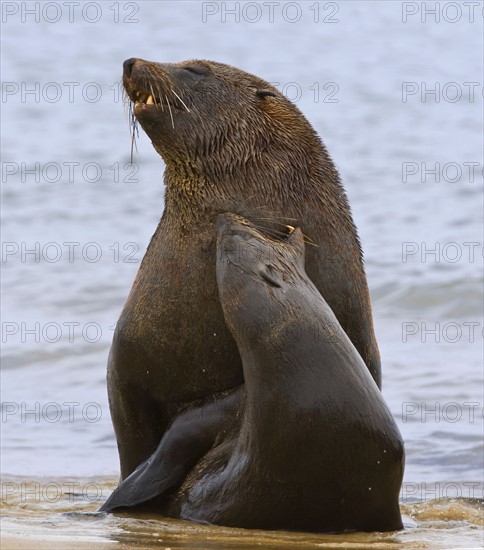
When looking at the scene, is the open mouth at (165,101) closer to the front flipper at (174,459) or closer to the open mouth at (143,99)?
the open mouth at (143,99)

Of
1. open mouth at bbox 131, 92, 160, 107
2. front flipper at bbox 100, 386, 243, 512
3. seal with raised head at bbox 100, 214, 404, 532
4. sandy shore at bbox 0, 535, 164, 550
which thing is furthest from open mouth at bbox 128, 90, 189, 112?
sandy shore at bbox 0, 535, 164, 550

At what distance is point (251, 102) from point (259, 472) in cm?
163

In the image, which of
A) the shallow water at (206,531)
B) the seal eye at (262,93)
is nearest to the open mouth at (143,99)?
the seal eye at (262,93)

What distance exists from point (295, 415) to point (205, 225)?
97 cm

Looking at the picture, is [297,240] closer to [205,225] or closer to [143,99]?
[205,225]

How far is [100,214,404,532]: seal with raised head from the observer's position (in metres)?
5.48

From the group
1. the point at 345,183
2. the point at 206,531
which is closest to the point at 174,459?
the point at 206,531

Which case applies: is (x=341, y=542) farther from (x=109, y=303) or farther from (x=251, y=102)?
(x=109, y=303)

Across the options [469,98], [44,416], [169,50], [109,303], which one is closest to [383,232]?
[109,303]

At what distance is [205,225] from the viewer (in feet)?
19.6

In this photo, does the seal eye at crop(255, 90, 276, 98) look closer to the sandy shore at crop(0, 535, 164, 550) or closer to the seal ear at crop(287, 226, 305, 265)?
the seal ear at crop(287, 226, 305, 265)

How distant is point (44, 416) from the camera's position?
9.72 meters

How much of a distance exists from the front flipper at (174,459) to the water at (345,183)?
195mm

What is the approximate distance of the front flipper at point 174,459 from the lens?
601 cm
